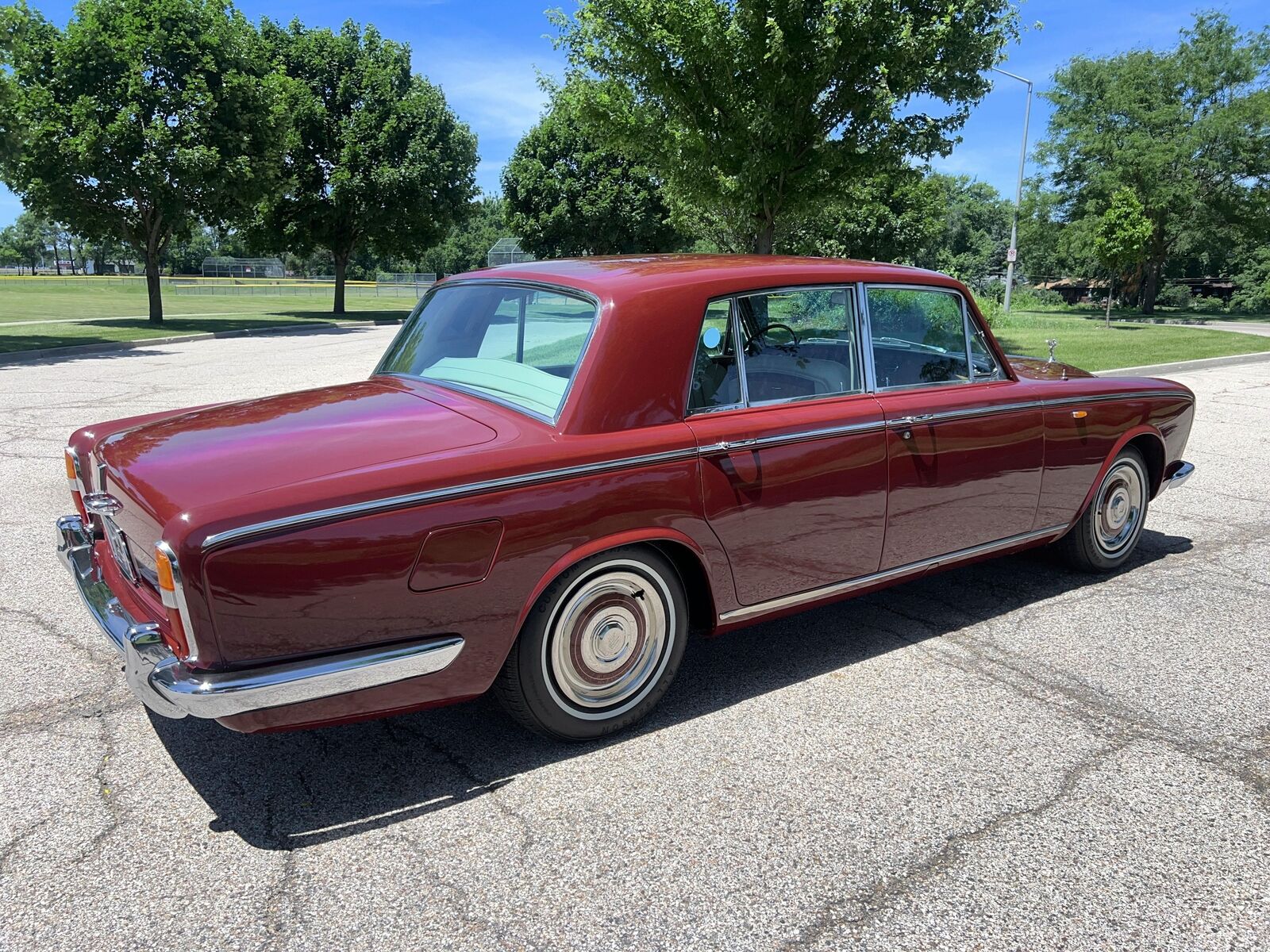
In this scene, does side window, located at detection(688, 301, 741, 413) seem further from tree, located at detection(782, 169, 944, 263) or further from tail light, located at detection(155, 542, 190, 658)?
tree, located at detection(782, 169, 944, 263)

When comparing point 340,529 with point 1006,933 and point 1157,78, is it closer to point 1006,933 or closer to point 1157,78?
point 1006,933

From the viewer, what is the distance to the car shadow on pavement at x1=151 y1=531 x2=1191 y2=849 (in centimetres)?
275

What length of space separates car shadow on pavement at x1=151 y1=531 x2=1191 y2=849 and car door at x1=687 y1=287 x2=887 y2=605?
1.49 ft

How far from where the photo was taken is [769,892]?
7.85 feet

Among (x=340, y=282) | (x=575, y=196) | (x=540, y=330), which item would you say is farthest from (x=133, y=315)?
(x=540, y=330)

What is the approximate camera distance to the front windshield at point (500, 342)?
319cm

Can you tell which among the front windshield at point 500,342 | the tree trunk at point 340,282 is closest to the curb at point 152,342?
the tree trunk at point 340,282

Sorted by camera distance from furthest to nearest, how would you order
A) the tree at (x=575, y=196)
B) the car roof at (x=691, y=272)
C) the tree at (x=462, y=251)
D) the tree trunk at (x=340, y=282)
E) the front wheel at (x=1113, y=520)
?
the tree at (x=462, y=251) → the tree at (x=575, y=196) → the tree trunk at (x=340, y=282) → the front wheel at (x=1113, y=520) → the car roof at (x=691, y=272)

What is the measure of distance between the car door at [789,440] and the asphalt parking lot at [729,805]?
0.53 m

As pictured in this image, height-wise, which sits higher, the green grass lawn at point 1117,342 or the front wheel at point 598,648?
the green grass lawn at point 1117,342

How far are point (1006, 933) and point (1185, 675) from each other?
1.98 meters

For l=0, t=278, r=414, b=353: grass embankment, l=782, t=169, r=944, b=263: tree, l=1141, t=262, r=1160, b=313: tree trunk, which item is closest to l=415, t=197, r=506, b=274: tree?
l=0, t=278, r=414, b=353: grass embankment

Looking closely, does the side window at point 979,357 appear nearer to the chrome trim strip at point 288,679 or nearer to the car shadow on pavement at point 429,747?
the car shadow on pavement at point 429,747

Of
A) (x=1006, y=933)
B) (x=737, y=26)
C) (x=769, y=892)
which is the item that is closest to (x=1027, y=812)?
(x=1006, y=933)
